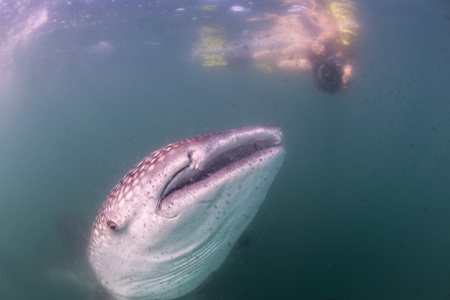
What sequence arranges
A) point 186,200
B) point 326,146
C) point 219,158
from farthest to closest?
point 326,146 → point 219,158 → point 186,200

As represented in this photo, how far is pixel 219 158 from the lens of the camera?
197 cm

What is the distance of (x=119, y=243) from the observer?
2215mm

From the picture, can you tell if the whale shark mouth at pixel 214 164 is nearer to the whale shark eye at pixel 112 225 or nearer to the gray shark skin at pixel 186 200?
the gray shark skin at pixel 186 200

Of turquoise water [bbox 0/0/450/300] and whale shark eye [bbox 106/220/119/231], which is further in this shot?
turquoise water [bbox 0/0/450/300]

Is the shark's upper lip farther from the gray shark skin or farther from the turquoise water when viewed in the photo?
the turquoise water

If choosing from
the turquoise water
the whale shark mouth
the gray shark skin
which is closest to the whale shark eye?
the gray shark skin

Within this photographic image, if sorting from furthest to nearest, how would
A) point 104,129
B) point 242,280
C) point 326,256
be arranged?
point 104,129, point 326,256, point 242,280

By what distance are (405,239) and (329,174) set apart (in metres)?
2.84

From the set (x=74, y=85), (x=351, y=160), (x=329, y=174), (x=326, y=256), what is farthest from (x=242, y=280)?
(x=74, y=85)

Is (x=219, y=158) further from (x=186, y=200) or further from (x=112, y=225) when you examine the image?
(x=112, y=225)

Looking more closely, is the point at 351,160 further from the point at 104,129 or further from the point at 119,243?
the point at 104,129

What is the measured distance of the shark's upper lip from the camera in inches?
70.9

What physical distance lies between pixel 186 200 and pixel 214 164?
1.31 ft

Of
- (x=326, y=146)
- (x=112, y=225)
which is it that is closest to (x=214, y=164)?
(x=112, y=225)
